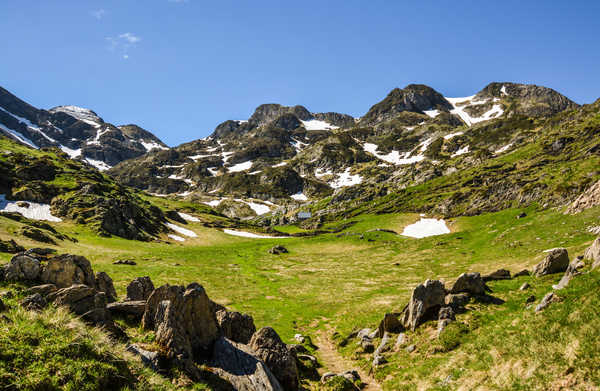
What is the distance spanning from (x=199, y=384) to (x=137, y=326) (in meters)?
7.20

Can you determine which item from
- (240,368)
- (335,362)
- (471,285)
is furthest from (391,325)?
(240,368)

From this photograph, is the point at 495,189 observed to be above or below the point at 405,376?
above

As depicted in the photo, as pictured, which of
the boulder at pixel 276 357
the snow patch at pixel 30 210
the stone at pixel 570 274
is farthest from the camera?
the snow patch at pixel 30 210

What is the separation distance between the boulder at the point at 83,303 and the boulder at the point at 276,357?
Answer: 8982 millimetres

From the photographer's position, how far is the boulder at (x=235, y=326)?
66.6 feet

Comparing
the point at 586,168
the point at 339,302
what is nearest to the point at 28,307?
the point at 339,302

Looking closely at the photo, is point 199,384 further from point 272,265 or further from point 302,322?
point 272,265

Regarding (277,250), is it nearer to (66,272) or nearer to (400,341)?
(400,341)

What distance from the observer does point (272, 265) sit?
3465 inches

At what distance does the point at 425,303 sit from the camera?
78.6ft

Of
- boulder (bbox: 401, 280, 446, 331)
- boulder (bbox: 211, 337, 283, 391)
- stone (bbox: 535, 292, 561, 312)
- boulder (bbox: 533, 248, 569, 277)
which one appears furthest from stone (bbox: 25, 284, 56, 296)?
boulder (bbox: 533, 248, 569, 277)

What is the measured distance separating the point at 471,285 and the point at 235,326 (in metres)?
20.7

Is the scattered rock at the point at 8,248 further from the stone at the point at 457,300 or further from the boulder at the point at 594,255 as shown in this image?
the boulder at the point at 594,255

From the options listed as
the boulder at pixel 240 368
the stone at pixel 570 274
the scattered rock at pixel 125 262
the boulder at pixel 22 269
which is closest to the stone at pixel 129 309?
the boulder at pixel 22 269
